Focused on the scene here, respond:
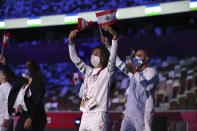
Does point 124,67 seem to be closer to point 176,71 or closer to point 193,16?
point 176,71

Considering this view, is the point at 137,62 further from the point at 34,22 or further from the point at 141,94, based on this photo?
the point at 34,22

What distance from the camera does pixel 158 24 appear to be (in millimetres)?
12328

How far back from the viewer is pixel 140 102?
12.4ft

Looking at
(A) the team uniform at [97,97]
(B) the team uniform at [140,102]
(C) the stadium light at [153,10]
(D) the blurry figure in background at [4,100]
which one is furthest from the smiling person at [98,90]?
(C) the stadium light at [153,10]

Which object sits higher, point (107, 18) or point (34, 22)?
point (34, 22)

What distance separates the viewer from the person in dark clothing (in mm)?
3645

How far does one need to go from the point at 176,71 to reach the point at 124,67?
685 centimetres

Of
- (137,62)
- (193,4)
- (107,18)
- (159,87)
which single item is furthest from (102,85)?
(193,4)

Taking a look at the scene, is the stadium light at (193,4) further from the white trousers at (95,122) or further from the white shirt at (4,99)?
the white trousers at (95,122)

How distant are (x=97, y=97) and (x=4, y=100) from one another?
6.88 feet

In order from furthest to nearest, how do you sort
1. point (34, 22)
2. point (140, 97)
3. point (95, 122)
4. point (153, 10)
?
point (34, 22), point (153, 10), point (140, 97), point (95, 122)

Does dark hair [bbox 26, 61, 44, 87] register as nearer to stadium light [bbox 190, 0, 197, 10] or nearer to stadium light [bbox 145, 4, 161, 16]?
stadium light [bbox 190, 0, 197, 10]

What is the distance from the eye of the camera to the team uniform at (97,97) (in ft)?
9.55

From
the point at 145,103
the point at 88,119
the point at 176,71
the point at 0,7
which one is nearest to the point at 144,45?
the point at 176,71
